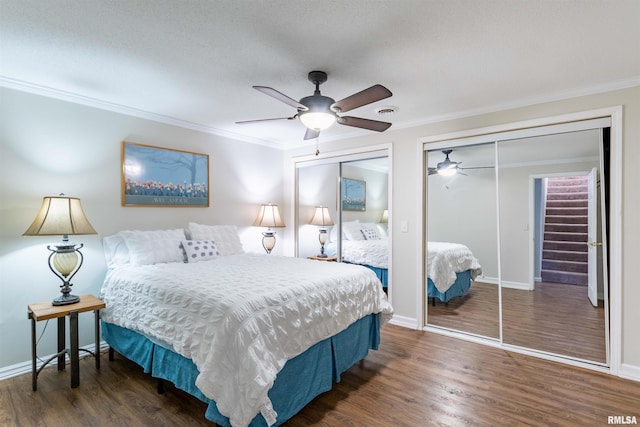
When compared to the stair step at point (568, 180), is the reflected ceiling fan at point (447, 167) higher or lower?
higher

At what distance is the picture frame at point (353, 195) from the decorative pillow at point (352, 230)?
8.5 inches

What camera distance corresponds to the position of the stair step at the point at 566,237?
2.97m

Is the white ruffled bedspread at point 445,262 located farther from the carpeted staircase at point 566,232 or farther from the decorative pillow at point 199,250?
the decorative pillow at point 199,250

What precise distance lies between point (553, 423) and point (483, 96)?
2.65 m

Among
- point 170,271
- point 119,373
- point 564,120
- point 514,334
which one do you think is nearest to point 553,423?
point 514,334

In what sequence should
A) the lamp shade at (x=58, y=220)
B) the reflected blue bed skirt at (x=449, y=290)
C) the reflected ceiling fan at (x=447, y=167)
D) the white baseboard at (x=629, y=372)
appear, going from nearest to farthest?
the lamp shade at (x=58, y=220) → the white baseboard at (x=629, y=372) → the reflected ceiling fan at (x=447, y=167) → the reflected blue bed skirt at (x=449, y=290)

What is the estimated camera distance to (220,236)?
376 cm

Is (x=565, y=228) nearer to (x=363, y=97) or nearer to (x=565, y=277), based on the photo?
(x=565, y=277)

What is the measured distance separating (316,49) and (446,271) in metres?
2.90

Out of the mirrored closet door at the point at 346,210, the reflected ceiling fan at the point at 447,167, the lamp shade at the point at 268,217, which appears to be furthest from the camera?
the lamp shade at the point at 268,217

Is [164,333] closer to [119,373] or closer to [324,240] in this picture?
[119,373]

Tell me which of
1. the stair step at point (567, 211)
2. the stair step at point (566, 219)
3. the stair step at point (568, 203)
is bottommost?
the stair step at point (566, 219)

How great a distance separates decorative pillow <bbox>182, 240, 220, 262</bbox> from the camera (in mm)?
3266

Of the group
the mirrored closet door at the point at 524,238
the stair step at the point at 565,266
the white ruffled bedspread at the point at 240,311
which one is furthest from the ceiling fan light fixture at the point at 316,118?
the stair step at the point at 565,266
